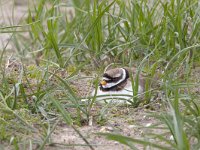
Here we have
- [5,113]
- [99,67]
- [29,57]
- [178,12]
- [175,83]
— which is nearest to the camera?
[5,113]

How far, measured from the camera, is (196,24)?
5.12m

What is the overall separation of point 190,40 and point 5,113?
178 centimetres

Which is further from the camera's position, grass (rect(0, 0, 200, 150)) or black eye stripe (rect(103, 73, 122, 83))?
black eye stripe (rect(103, 73, 122, 83))

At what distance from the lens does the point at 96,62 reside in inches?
218

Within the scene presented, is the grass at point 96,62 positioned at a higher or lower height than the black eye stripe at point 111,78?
higher

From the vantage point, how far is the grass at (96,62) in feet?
13.1

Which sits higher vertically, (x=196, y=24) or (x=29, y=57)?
(x=196, y=24)

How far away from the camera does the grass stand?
13.1ft

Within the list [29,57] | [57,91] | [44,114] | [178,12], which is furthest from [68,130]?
[29,57]

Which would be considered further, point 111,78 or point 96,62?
point 96,62

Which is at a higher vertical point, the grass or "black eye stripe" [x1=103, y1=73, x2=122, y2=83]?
the grass

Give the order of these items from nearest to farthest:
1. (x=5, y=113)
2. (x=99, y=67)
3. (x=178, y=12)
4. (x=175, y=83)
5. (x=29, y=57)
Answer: (x=5, y=113) → (x=175, y=83) → (x=178, y=12) → (x=99, y=67) → (x=29, y=57)

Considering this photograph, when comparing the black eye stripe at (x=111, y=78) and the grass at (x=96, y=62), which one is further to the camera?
the black eye stripe at (x=111, y=78)

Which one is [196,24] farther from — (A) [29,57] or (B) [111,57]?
(A) [29,57]
